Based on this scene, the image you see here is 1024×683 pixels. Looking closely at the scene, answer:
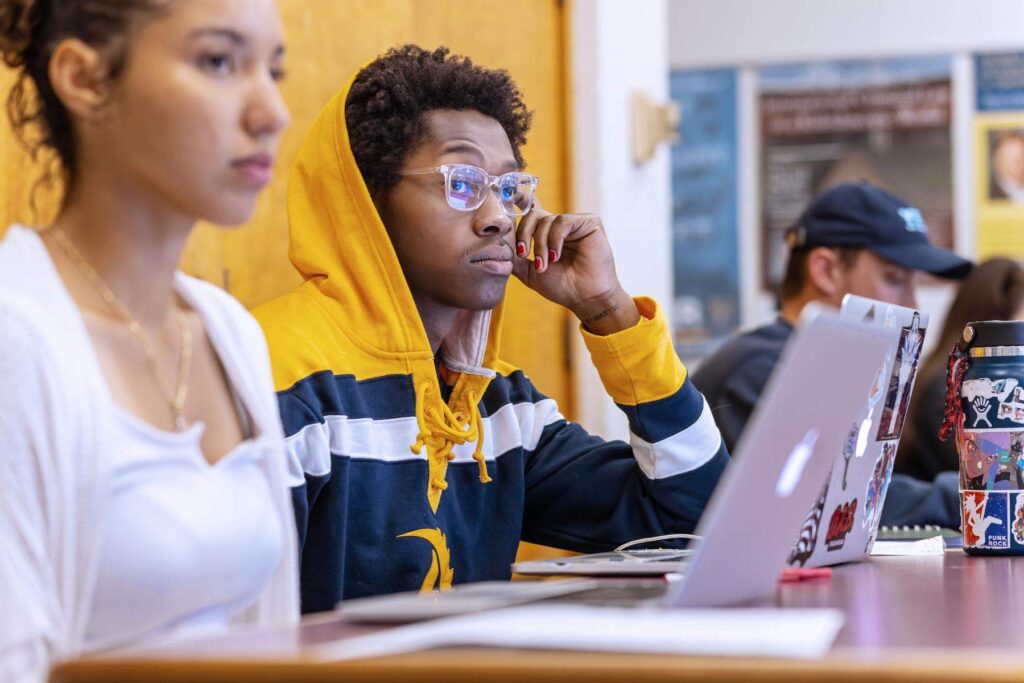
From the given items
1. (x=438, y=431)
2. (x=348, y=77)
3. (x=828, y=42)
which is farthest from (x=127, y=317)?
(x=828, y=42)

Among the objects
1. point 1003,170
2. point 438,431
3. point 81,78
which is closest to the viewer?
point 81,78

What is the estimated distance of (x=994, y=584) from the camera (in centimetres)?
128

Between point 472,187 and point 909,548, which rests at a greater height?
point 472,187

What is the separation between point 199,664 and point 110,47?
543 millimetres

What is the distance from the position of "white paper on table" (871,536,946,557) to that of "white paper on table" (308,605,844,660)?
0.74 meters

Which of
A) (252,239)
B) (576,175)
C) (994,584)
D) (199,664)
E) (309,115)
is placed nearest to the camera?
(199,664)

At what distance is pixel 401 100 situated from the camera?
6.25 feet

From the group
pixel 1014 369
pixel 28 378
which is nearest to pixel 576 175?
pixel 1014 369

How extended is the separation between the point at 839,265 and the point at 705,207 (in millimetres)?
1627

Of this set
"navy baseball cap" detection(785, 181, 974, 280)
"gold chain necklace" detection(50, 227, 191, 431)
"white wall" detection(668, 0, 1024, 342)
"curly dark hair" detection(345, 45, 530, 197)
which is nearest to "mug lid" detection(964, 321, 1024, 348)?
"curly dark hair" detection(345, 45, 530, 197)

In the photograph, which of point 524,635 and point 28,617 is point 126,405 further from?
point 524,635

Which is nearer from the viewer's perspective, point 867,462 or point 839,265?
point 867,462

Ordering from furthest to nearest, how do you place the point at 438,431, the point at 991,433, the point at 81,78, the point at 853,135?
the point at 853,135, the point at 438,431, the point at 991,433, the point at 81,78

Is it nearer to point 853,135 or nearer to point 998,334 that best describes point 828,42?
point 853,135
